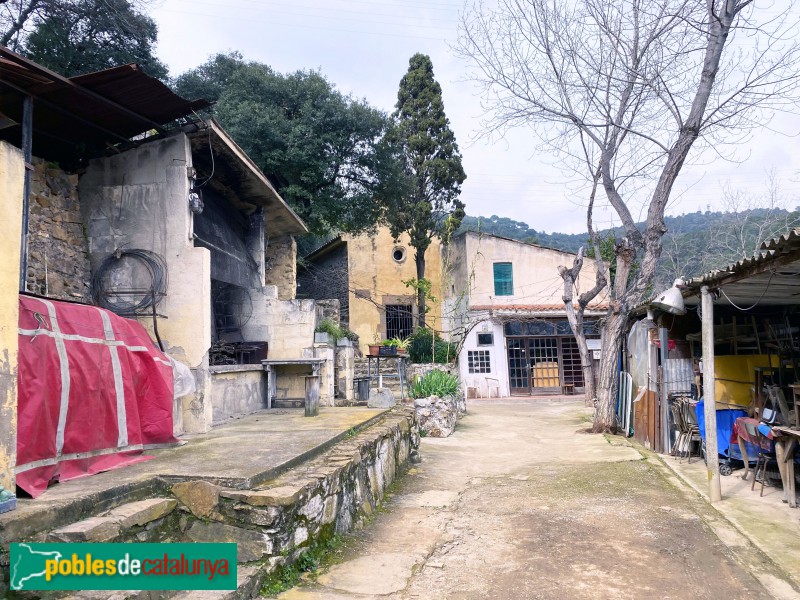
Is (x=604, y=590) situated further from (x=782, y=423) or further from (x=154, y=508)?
(x=782, y=423)

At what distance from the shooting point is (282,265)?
44.2ft

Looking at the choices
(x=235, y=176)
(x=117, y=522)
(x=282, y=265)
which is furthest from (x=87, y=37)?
(x=117, y=522)

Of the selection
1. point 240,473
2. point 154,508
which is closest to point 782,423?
point 240,473

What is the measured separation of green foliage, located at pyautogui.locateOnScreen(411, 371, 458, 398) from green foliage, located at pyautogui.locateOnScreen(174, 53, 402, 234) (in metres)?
6.05

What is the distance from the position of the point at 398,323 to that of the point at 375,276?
85.9 inches

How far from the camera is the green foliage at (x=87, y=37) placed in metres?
12.0

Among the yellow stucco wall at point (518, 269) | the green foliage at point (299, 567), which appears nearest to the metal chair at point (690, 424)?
the green foliage at point (299, 567)

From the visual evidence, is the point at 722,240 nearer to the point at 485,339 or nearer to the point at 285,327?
the point at 485,339

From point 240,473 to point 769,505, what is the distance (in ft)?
18.6

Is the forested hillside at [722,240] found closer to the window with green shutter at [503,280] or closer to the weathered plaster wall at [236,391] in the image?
the window with green shutter at [503,280]

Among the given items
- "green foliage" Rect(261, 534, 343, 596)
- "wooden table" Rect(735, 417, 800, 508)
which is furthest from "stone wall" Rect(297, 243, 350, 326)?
"green foliage" Rect(261, 534, 343, 596)

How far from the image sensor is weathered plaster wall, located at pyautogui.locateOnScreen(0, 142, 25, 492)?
3.64 meters

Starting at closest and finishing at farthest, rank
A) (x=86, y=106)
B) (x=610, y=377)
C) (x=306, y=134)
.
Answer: (x=86, y=106) < (x=610, y=377) < (x=306, y=134)

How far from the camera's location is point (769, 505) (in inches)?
249
